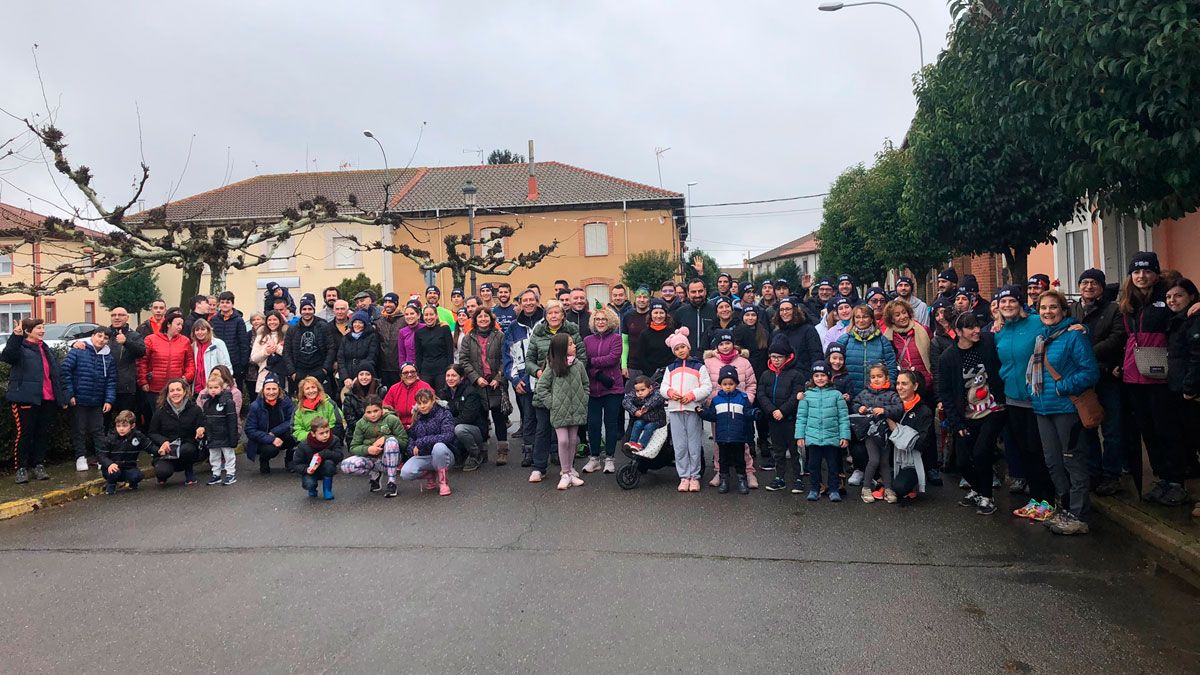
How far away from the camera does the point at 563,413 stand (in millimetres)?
9094

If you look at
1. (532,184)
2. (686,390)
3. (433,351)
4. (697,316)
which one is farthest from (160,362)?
(532,184)

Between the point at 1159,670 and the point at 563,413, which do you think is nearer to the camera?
the point at 1159,670

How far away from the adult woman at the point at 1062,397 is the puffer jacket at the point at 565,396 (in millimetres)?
4207

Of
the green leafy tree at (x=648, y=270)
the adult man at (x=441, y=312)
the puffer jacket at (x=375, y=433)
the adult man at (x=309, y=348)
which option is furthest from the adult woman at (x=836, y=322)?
the green leafy tree at (x=648, y=270)

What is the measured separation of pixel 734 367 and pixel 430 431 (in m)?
3.15

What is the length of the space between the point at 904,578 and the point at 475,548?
3084 mm

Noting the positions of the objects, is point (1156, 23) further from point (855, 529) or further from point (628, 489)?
point (628, 489)

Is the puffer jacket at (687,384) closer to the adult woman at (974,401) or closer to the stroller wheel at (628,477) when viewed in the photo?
the stroller wheel at (628,477)

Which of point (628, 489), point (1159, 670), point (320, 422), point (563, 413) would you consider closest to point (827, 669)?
point (1159, 670)

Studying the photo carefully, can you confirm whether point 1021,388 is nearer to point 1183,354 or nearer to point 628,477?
point 1183,354

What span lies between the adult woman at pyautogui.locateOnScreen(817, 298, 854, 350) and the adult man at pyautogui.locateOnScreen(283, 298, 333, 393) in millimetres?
6125

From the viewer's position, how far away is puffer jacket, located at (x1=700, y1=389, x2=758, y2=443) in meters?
8.52

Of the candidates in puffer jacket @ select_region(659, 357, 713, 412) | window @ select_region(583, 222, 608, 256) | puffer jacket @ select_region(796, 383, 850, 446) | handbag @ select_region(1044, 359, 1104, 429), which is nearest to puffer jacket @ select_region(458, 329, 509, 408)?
puffer jacket @ select_region(659, 357, 713, 412)

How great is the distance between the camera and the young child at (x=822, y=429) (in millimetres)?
8133
